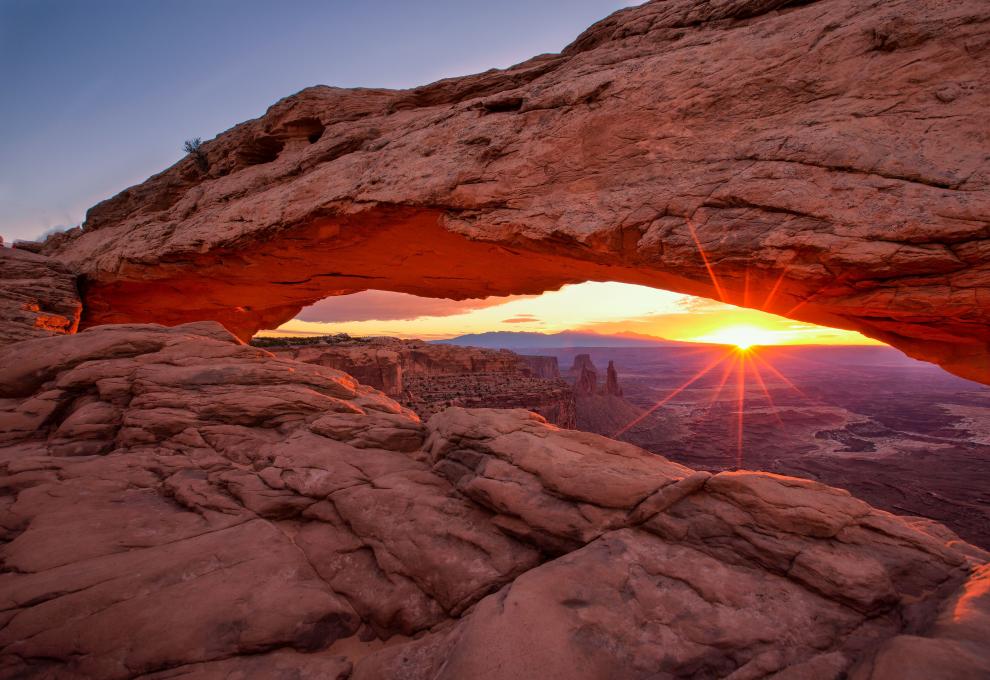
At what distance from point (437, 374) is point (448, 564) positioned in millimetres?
40792

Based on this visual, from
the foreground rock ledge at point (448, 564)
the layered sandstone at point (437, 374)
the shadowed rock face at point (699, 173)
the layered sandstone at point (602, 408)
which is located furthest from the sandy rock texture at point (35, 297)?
the layered sandstone at point (602, 408)

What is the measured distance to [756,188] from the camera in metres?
5.85

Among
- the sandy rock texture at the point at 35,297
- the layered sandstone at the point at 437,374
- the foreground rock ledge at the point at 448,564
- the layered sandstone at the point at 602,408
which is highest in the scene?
the sandy rock texture at the point at 35,297

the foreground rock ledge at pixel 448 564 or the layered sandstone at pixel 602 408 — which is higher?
the foreground rock ledge at pixel 448 564

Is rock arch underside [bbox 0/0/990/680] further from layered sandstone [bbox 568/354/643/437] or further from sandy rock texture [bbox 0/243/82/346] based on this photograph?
layered sandstone [bbox 568/354/643/437]

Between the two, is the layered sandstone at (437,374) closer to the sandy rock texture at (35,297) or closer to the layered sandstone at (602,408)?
the layered sandstone at (602,408)

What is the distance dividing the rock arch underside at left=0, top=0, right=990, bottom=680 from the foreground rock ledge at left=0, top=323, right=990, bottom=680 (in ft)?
0.10

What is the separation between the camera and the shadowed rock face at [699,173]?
523 centimetres

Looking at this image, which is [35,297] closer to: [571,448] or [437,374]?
[571,448]

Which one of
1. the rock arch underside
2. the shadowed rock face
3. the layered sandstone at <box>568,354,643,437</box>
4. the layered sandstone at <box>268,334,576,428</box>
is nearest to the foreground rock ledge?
the rock arch underside

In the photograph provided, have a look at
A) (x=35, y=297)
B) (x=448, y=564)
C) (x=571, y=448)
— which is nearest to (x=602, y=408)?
(x=571, y=448)

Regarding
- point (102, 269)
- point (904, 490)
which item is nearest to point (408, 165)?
point (102, 269)

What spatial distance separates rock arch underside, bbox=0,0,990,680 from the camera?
12.4 feet

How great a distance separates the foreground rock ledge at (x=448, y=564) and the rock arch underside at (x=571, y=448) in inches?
1.2
